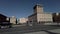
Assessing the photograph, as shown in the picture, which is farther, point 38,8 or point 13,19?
point 38,8

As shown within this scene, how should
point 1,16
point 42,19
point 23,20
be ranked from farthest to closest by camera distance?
1. point 23,20
2. point 42,19
3. point 1,16

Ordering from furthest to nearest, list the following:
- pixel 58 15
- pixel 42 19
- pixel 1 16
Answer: pixel 58 15 → pixel 42 19 → pixel 1 16

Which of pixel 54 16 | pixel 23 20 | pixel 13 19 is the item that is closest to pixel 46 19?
pixel 54 16

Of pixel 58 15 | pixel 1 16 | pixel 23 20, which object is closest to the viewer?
pixel 1 16

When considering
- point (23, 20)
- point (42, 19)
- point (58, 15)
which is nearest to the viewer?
point (42, 19)

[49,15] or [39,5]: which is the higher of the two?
[39,5]

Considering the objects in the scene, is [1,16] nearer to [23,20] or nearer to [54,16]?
[54,16]

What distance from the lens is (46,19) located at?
352 feet

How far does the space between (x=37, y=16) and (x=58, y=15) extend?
2249cm

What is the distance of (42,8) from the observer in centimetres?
12194

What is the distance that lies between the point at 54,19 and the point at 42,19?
43.6 feet

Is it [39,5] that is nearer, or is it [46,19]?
[46,19]

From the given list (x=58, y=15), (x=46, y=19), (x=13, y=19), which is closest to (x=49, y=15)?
(x=46, y=19)

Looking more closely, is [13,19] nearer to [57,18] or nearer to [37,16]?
[37,16]
